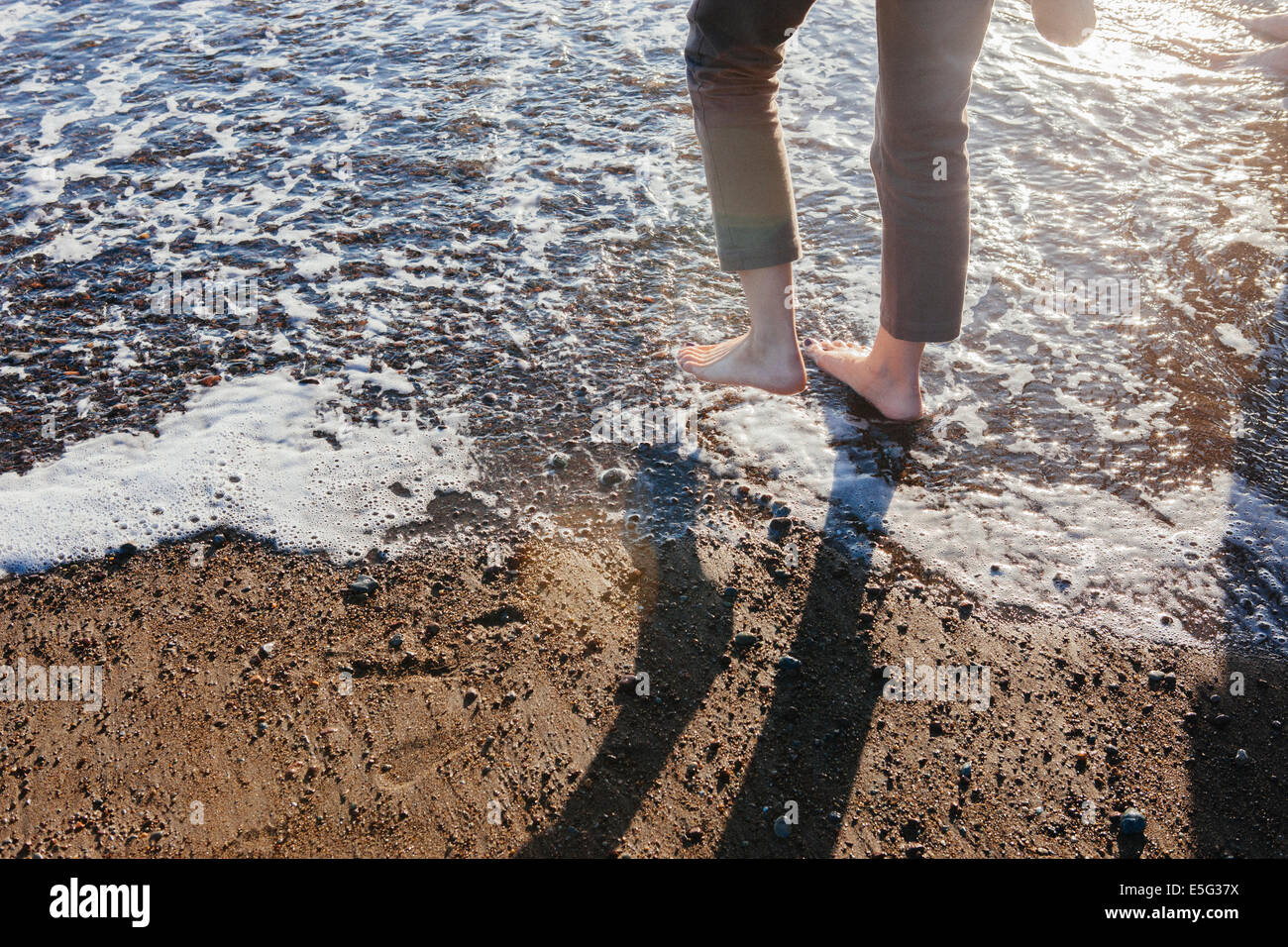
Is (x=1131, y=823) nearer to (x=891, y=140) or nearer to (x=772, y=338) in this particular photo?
(x=772, y=338)

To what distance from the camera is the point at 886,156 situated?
2.00m

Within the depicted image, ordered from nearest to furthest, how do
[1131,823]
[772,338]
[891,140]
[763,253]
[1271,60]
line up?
[1131,823] < [891,140] < [763,253] < [772,338] < [1271,60]

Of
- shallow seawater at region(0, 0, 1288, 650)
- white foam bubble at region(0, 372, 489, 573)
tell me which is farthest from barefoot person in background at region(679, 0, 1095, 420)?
white foam bubble at region(0, 372, 489, 573)

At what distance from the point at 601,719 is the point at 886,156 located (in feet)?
4.89

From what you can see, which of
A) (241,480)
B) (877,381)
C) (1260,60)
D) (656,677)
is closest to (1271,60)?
(1260,60)

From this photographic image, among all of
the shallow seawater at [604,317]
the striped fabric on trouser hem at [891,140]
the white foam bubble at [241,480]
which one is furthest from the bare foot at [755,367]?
the white foam bubble at [241,480]

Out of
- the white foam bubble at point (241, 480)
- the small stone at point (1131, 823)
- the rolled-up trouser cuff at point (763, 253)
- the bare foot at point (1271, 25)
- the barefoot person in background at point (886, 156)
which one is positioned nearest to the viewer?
the small stone at point (1131, 823)

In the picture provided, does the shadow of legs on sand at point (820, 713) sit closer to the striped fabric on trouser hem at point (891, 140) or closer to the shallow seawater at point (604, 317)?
the shallow seawater at point (604, 317)

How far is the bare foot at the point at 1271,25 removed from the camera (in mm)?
4578

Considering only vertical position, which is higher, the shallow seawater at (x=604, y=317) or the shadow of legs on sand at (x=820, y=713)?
the shallow seawater at (x=604, y=317)

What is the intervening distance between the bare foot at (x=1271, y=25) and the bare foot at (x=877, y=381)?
3.92 m

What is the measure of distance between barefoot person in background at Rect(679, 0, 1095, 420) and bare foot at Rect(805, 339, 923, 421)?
0.07m

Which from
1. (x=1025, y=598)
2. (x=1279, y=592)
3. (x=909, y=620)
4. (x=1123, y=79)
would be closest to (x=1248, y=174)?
(x=1123, y=79)
